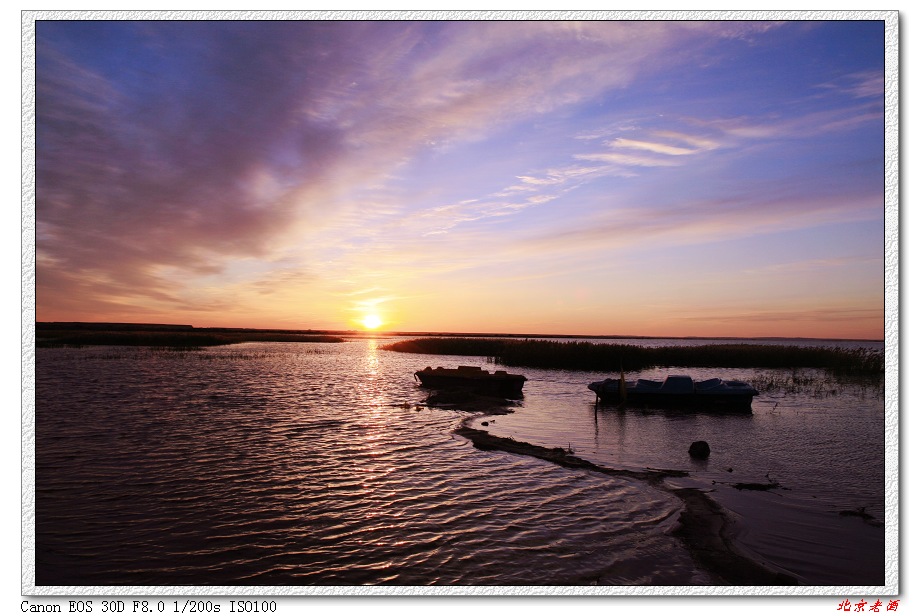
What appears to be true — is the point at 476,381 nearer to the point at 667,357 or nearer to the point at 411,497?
the point at 411,497

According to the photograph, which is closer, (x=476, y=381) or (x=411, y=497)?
(x=411, y=497)

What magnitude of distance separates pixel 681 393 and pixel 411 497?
17.9m

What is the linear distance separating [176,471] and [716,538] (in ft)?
34.6

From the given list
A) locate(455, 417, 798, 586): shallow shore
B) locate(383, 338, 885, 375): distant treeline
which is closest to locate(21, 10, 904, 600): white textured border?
locate(455, 417, 798, 586): shallow shore

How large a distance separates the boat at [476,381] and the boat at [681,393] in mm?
3912

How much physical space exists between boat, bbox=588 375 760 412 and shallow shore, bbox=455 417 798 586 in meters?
11.1

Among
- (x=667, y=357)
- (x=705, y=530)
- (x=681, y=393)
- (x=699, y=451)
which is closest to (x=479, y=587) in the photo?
(x=705, y=530)

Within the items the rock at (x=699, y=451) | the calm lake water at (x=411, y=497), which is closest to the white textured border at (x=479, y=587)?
the calm lake water at (x=411, y=497)

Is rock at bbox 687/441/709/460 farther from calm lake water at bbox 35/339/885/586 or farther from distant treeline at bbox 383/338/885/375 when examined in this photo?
distant treeline at bbox 383/338/885/375

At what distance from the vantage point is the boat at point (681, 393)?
2330 cm

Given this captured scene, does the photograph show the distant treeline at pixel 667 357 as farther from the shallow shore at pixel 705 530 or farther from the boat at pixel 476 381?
the shallow shore at pixel 705 530

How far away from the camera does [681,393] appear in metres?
23.8

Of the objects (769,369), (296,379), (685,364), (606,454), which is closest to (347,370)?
(296,379)

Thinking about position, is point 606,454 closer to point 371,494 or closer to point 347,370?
point 371,494
